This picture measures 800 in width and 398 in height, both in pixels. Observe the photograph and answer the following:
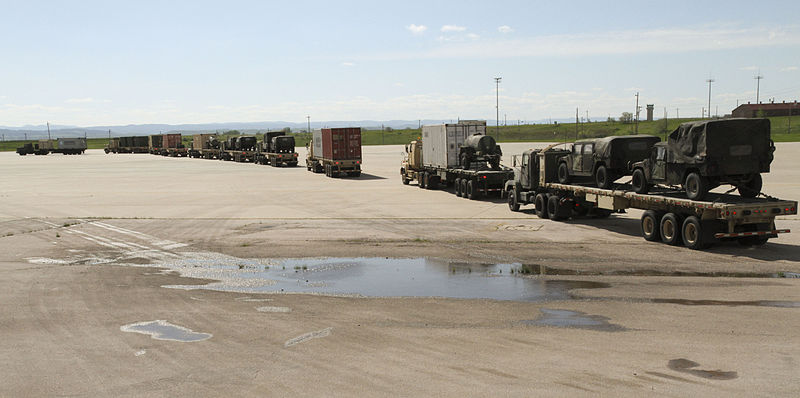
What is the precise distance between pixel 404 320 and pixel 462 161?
73.0ft

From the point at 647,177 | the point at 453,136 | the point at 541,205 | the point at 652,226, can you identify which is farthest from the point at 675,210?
the point at 453,136

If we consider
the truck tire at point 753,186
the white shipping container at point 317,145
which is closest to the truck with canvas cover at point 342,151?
the white shipping container at point 317,145

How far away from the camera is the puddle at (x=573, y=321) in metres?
10.5

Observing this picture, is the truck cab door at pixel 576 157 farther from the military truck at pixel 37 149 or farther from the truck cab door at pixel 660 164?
the military truck at pixel 37 149

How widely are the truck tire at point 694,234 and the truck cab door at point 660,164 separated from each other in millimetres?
1656

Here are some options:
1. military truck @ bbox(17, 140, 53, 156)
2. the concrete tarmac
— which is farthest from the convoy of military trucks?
military truck @ bbox(17, 140, 53, 156)

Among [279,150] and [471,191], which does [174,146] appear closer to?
[279,150]

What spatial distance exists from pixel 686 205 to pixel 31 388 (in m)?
14.9

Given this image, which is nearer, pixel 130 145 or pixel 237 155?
pixel 237 155

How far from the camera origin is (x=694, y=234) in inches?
664

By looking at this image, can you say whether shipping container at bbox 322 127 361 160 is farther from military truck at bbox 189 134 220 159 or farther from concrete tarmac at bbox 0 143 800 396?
military truck at bbox 189 134 220 159

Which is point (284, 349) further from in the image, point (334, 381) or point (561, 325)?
point (561, 325)

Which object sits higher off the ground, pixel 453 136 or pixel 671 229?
pixel 453 136

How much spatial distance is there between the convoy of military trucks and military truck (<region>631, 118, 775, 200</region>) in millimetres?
25
